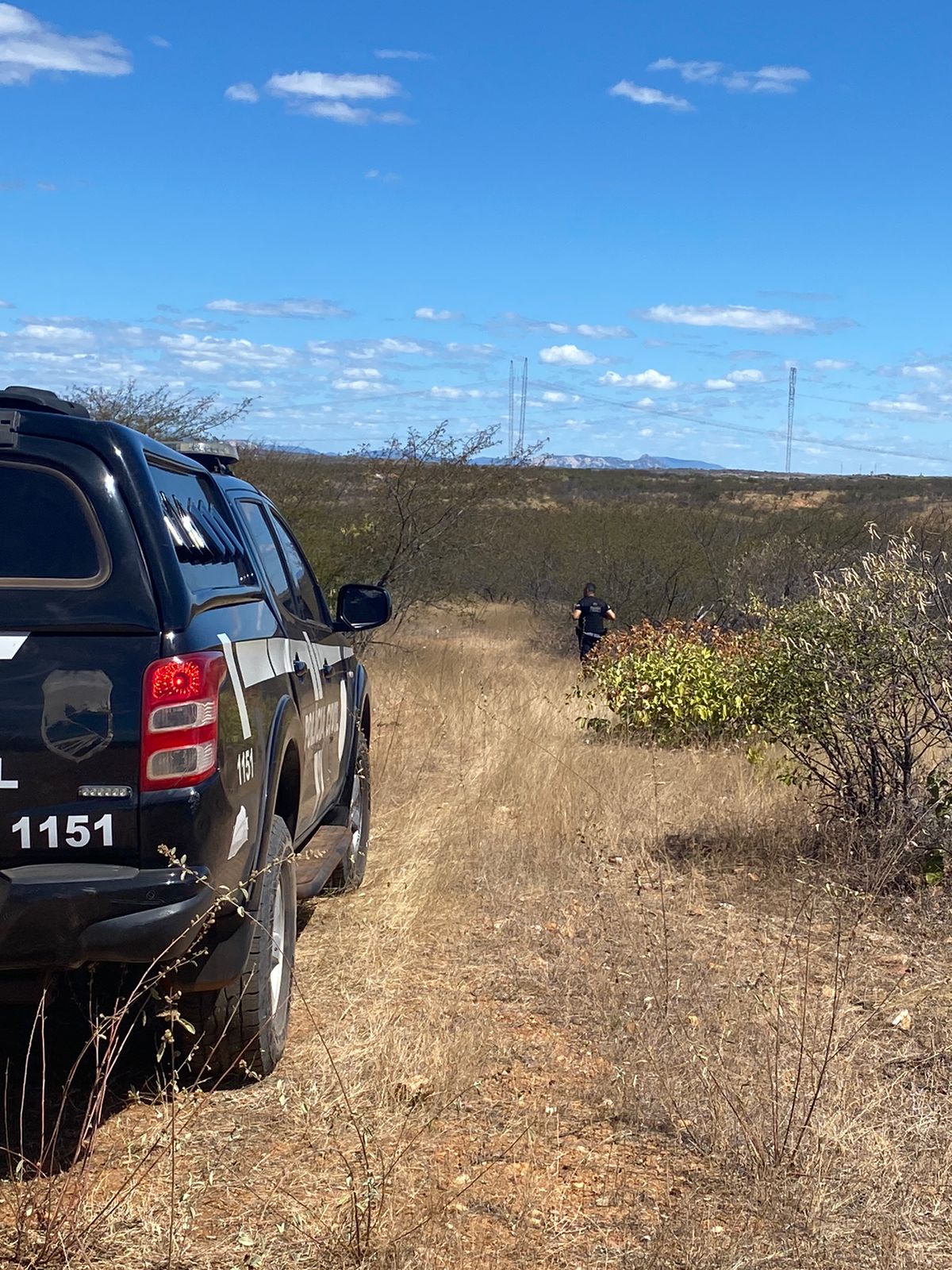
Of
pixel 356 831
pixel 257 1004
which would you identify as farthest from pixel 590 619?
A: pixel 257 1004

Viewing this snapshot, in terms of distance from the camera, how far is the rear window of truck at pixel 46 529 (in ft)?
11.1

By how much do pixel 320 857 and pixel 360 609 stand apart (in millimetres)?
1753

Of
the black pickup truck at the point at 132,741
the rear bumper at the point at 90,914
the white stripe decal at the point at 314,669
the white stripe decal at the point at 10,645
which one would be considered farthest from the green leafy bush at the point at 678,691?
the white stripe decal at the point at 10,645

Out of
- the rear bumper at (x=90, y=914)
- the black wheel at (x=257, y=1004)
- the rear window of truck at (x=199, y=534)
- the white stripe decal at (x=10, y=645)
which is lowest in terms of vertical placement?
the black wheel at (x=257, y=1004)

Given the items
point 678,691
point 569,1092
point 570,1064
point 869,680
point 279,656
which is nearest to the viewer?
point 569,1092

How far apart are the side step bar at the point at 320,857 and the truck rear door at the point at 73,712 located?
4.80 feet

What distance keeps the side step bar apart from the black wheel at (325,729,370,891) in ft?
1.11

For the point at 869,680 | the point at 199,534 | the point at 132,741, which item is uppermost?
the point at 199,534

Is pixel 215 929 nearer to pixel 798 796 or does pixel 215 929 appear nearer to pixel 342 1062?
pixel 342 1062

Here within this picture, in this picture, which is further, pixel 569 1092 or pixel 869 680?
pixel 869 680

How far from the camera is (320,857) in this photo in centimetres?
507

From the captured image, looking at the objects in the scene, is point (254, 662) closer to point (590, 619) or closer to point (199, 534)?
point (199, 534)

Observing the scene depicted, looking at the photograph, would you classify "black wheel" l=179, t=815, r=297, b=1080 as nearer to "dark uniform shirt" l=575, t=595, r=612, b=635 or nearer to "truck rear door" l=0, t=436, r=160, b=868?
"truck rear door" l=0, t=436, r=160, b=868

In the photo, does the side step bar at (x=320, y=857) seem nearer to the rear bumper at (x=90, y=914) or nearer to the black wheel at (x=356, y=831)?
the black wheel at (x=356, y=831)
